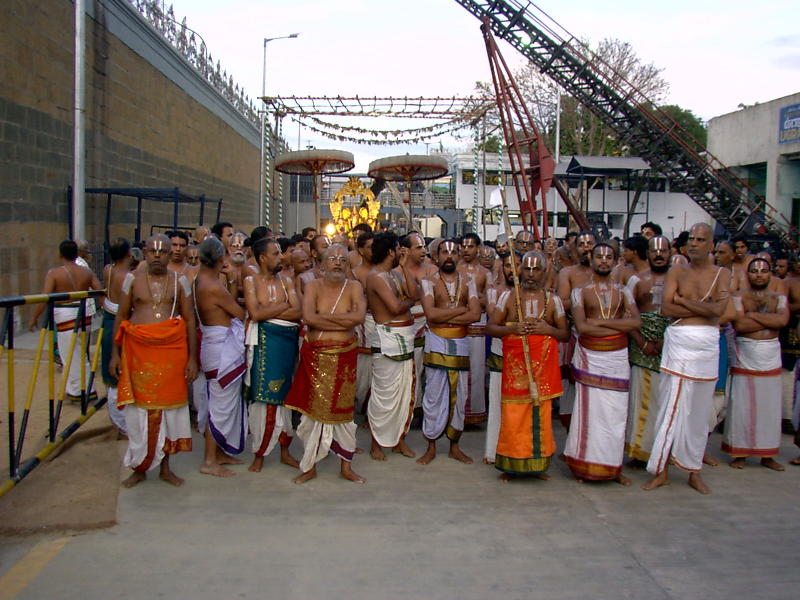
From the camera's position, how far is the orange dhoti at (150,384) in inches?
193

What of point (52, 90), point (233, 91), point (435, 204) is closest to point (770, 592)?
point (52, 90)

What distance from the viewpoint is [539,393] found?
5133 mm

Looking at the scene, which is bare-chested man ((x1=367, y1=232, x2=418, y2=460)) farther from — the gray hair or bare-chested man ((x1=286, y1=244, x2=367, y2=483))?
the gray hair

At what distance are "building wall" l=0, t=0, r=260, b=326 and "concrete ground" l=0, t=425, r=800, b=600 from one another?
6.73 metres

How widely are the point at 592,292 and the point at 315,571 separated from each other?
298cm

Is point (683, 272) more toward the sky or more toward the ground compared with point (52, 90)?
more toward the ground

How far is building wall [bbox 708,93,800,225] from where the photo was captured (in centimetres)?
2053

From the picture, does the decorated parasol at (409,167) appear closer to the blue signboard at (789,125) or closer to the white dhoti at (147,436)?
the white dhoti at (147,436)

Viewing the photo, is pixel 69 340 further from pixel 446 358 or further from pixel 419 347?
pixel 446 358

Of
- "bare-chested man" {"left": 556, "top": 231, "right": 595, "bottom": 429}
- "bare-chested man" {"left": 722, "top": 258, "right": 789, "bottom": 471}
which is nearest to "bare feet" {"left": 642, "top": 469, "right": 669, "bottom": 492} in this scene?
"bare-chested man" {"left": 722, "top": 258, "right": 789, "bottom": 471}

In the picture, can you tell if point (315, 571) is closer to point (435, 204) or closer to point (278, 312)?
point (278, 312)

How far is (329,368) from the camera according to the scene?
5.16 meters

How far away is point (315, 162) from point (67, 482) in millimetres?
10404

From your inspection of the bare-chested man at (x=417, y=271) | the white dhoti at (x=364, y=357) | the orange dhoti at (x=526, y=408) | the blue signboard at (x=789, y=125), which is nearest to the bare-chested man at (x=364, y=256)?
the bare-chested man at (x=417, y=271)
